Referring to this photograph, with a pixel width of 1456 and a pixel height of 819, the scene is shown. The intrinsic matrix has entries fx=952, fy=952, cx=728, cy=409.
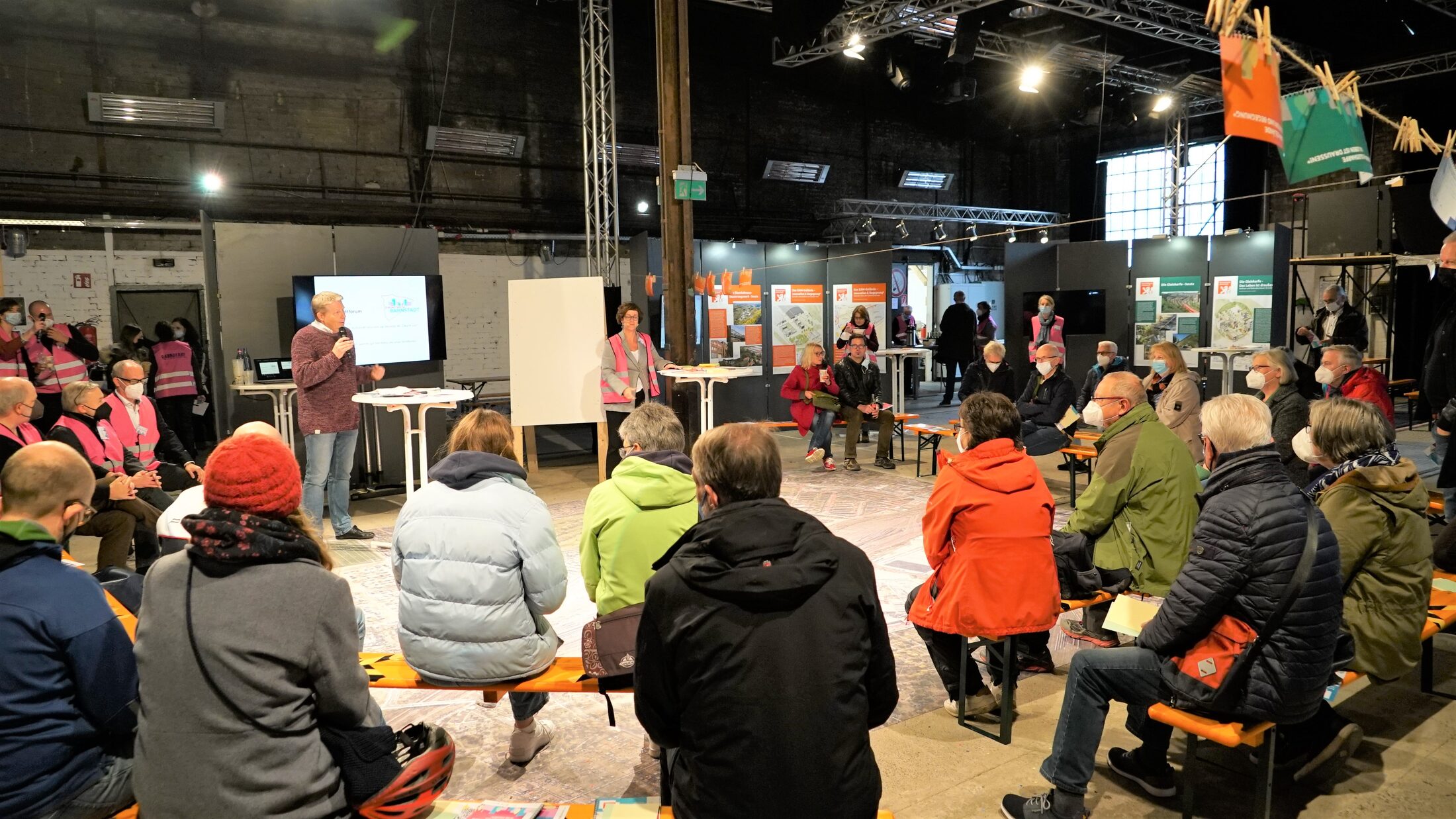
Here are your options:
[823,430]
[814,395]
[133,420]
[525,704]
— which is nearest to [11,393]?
[133,420]

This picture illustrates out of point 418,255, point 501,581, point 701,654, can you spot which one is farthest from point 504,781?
point 418,255

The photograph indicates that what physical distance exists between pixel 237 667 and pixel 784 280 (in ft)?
36.4

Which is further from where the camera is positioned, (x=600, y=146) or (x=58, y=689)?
(x=600, y=146)

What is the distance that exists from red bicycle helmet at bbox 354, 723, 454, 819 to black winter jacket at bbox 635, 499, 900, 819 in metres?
0.72

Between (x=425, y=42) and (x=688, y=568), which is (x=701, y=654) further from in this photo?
(x=425, y=42)

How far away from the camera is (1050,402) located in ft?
24.7

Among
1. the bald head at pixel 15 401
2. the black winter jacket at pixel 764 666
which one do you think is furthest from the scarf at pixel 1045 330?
the black winter jacket at pixel 764 666

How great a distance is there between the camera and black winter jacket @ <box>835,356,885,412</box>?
898 centimetres

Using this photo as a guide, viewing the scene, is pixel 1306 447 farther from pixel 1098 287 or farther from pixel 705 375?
pixel 1098 287

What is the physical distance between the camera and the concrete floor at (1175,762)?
2969mm

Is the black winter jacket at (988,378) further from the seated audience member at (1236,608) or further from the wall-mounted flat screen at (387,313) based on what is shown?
the seated audience member at (1236,608)

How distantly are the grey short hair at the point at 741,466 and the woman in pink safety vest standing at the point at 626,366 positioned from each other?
5.37 meters

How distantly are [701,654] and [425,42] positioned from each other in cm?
1181

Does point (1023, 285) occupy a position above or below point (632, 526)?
above
